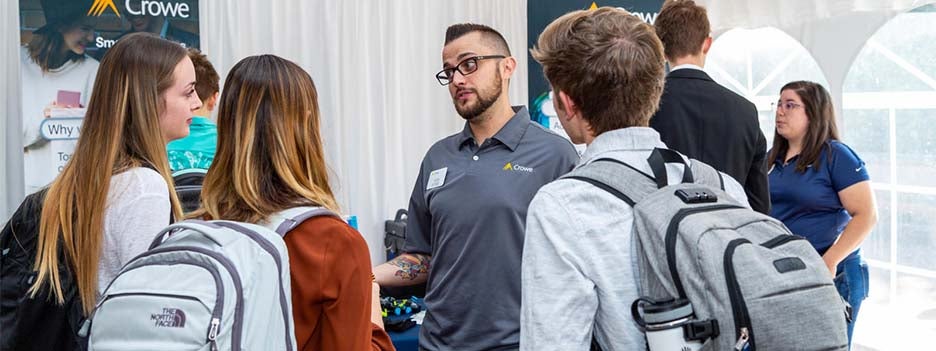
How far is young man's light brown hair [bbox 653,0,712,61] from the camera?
237 centimetres

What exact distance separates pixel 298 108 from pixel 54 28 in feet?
8.11

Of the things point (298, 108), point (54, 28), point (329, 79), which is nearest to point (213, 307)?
point (298, 108)

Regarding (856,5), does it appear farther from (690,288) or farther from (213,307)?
(213,307)

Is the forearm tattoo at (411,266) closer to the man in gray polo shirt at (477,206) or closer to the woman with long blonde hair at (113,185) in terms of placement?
the man in gray polo shirt at (477,206)

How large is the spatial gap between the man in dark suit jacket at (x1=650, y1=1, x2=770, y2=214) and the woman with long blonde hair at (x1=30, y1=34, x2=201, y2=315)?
1.35 metres

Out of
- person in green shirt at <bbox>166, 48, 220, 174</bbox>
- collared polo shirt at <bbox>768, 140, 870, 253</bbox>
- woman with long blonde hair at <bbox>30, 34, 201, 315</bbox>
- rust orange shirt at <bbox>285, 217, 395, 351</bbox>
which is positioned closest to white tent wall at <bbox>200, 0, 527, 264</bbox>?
person in green shirt at <bbox>166, 48, 220, 174</bbox>

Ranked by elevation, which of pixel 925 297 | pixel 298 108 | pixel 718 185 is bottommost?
pixel 925 297

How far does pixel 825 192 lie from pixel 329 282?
2640 millimetres

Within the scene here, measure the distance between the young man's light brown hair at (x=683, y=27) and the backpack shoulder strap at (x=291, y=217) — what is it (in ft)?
4.54

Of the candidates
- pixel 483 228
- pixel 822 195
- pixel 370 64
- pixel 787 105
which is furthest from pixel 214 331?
pixel 370 64

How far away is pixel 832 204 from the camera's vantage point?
3395mm

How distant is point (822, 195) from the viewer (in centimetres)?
338

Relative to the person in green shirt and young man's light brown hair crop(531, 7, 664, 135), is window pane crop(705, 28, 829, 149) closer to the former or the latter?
the person in green shirt

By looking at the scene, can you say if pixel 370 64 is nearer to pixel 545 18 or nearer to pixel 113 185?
pixel 545 18
